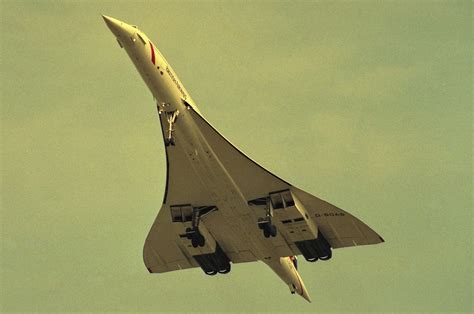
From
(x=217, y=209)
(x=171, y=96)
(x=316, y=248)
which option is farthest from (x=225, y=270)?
(x=171, y=96)

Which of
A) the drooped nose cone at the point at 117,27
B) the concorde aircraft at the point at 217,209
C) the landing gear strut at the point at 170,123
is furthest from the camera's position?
the concorde aircraft at the point at 217,209

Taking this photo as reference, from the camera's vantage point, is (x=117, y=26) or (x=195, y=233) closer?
(x=117, y=26)

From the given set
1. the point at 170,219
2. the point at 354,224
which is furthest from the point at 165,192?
the point at 354,224

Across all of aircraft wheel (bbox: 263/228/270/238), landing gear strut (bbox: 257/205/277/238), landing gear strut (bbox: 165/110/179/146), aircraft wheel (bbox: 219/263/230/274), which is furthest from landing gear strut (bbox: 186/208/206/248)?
landing gear strut (bbox: 165/110/179/146)

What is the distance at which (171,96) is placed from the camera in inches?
1276

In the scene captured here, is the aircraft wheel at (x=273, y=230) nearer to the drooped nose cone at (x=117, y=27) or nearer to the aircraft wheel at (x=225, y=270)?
the aircraft wheel at (x=225, y=270)

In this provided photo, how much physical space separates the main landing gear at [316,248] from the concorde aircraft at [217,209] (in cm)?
4

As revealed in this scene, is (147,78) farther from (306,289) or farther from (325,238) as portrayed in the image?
(306,289)

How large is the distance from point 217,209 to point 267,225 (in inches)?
96.3

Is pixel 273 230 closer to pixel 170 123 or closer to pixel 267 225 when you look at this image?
pixel 267 225

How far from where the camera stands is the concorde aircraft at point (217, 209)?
3241cm

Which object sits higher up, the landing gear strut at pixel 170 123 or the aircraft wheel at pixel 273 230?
the landing gear strut at pixel 170 123

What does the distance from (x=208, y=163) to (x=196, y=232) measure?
174 inches

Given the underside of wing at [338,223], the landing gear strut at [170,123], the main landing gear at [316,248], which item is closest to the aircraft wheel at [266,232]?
the underside of wing at [338,223]
